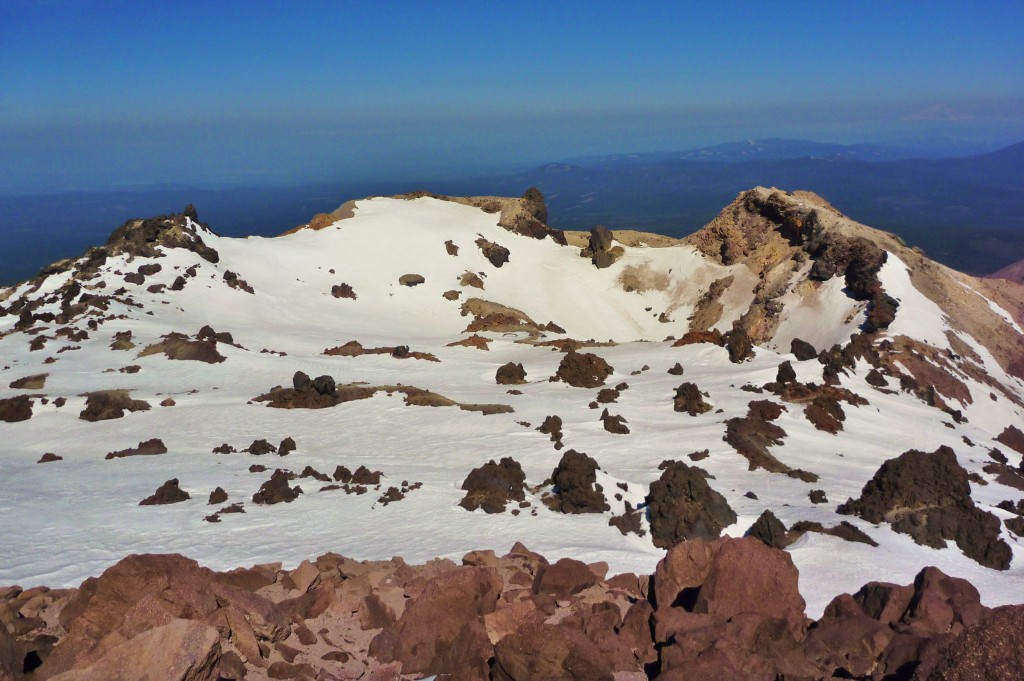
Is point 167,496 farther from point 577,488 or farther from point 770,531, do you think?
point 770,531

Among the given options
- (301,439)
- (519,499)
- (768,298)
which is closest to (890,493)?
(519,499)

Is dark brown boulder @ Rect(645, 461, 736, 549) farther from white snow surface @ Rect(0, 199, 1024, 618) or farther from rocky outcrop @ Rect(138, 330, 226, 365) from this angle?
rocky outcrop @ Rect(138, 330, 226, 365)

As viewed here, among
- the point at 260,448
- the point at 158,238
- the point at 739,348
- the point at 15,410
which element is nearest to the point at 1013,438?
the point at 739,348

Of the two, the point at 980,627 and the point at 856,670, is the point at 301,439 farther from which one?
the point at 980,627

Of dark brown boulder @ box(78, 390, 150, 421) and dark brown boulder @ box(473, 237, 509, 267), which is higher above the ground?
dark brown boulder @ box(473, 237, 509, 267)

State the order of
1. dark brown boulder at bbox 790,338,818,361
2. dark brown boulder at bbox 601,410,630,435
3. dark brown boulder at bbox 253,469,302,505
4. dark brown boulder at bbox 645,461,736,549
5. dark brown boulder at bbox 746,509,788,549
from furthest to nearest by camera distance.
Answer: dark brown boulder at bbox 790,338,818,361 → dark brown boulder at bbox 601,410,630,435 → dark brown boulder at bbox 253,469,302,505 → dark brown boulder at bbox 645,461,736,549 → dark brown boulder at bbox 746,509,788,549

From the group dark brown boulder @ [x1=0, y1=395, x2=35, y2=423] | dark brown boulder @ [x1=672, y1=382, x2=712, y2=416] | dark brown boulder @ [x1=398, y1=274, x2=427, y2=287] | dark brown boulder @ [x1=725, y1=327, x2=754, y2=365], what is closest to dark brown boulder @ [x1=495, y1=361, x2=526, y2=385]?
dark brown boulder @ [x1=672, y1=382, x2=712, y2=416]

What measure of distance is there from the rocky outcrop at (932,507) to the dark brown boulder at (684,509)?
3.09 metres

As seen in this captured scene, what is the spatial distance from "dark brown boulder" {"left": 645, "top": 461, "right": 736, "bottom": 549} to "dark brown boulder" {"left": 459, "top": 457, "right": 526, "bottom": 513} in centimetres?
295

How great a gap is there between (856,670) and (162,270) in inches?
1573

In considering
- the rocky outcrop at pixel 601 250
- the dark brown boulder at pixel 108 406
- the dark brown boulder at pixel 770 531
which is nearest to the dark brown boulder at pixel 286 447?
the dark brown boulder at pixel 108 406

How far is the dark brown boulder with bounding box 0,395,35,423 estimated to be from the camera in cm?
1944

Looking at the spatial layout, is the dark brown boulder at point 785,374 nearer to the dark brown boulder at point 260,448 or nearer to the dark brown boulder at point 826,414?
the dark brown boulder at point 826,414

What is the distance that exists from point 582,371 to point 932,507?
1251 cm
